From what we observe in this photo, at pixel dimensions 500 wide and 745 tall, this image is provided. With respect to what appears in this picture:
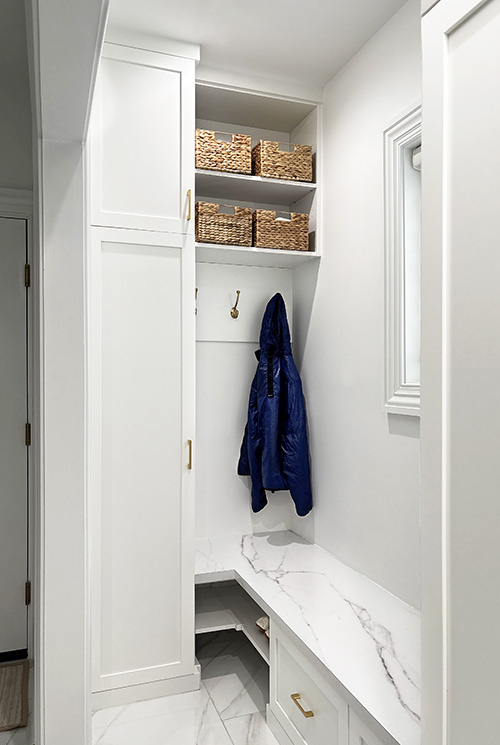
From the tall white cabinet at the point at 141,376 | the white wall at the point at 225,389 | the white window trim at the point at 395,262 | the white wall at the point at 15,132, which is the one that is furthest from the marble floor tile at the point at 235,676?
the white wall at the point at 15,132

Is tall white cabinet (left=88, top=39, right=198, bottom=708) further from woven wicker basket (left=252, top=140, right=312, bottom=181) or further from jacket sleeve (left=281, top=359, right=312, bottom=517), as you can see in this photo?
jacket sleeve (left=281, top=359, right=312, bottom=517)

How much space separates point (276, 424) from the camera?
8.60 feet

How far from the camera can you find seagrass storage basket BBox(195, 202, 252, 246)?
246cm

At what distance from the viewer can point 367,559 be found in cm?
226

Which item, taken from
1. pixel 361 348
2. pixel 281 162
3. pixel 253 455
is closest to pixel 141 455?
pixel 253 455

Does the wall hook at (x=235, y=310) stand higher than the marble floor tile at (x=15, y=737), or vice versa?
the wall hook at (x=235, y=310)

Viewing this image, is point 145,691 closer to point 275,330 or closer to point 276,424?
point 276,424

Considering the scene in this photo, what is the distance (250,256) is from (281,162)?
46cm

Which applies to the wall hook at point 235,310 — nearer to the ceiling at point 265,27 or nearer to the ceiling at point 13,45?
the ceiling at point 265,27

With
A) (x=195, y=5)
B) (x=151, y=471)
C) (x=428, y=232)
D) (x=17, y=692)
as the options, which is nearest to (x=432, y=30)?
(x=428, y=232)

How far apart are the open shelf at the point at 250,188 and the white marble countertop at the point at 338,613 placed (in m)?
1.74

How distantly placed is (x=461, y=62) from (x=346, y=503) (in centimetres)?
183

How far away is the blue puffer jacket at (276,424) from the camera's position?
8.57 ft

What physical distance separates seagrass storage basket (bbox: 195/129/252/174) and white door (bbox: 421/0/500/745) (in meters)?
1.49
